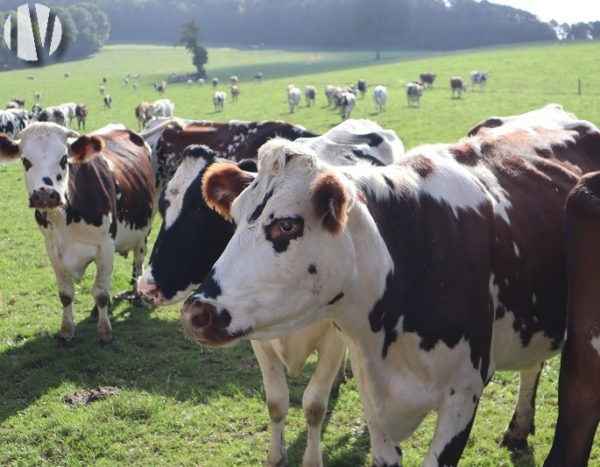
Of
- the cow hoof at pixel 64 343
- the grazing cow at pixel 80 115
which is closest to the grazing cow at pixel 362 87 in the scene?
the grazing cow at pixel 80 115

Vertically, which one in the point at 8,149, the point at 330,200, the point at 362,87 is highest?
the point at 330,200

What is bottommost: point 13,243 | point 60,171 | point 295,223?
point 13,243

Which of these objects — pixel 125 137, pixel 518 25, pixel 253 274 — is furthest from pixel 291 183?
pixel 518 25

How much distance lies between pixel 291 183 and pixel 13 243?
1050cm

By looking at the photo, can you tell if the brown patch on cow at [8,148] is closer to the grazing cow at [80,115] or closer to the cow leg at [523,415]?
the cow leg at [523,415]

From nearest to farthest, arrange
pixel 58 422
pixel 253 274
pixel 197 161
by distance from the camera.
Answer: pixel 253 274, pixel 197 161, pixel 58 422

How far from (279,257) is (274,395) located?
2.31m

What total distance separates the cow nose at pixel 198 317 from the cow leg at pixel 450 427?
54.1 inches

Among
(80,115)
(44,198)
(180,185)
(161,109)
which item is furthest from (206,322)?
(80,115)

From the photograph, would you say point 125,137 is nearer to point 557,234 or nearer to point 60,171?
point 60,171

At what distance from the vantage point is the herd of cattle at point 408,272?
9.86ft

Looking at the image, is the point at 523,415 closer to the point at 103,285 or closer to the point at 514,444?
the point at 514,444

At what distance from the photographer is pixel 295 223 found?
2.97m

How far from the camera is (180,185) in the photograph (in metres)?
5.10
